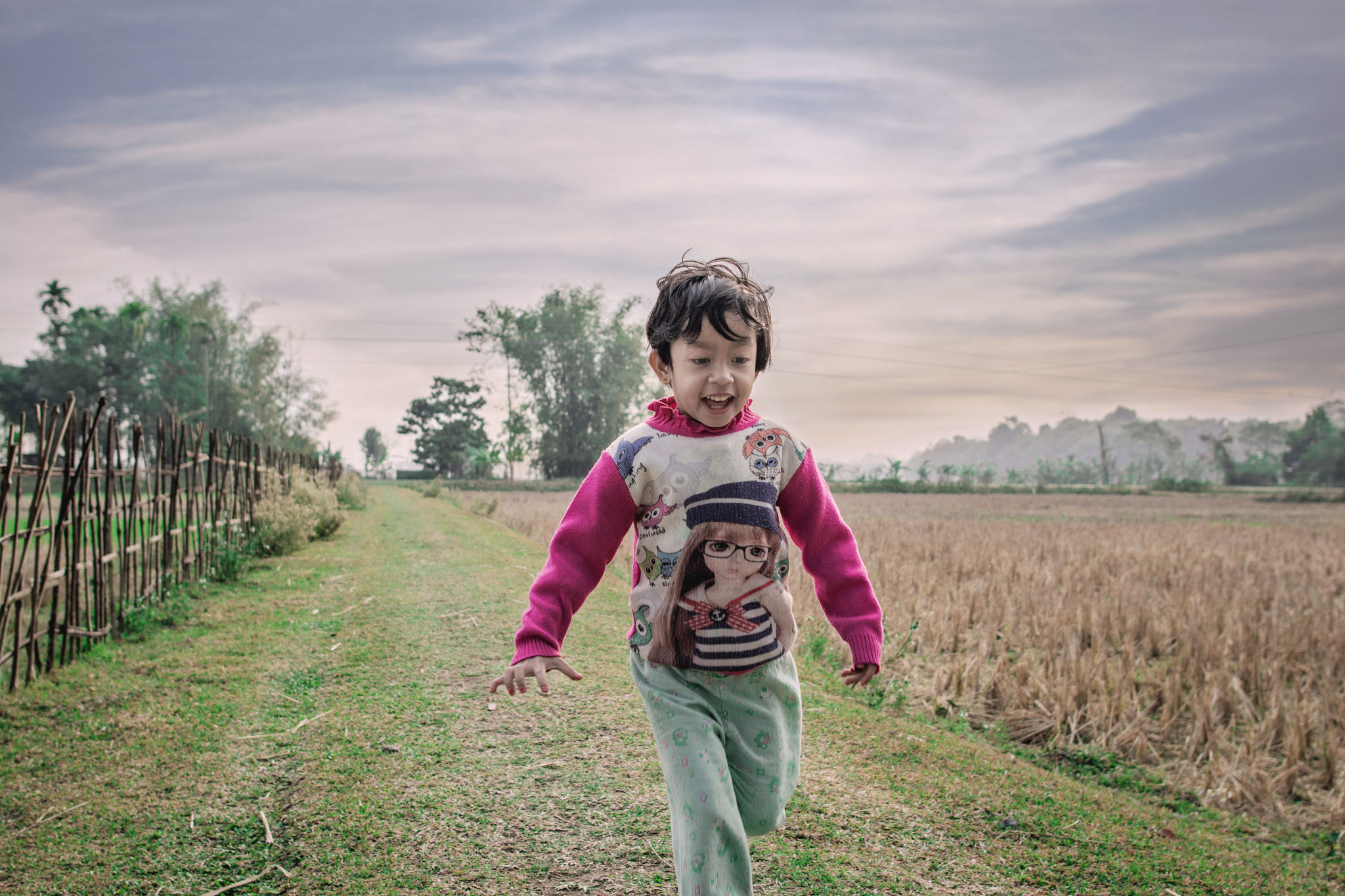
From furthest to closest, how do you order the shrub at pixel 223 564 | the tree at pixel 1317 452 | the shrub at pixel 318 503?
1. the tree at pixel 1317 452
2. the shrub at pixel 318 503
3. the shrub at pixel 223 564

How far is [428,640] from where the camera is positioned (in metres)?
6.16

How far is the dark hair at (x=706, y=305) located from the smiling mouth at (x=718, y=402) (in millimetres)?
150

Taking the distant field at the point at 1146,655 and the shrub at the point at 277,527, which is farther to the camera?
the shrub at the point at 277,527

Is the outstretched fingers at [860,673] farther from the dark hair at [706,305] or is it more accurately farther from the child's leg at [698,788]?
the dark hair at [706,305]

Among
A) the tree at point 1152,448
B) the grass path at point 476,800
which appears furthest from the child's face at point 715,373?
the tree at point 1152,448

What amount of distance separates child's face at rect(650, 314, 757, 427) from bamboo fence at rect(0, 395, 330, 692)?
14.6ft

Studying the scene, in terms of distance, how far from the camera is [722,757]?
194 centimetres

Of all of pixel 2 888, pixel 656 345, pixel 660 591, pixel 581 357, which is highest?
pixel 581 357

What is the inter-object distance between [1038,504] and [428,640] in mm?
33529

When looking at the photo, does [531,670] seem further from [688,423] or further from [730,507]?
[688,423]

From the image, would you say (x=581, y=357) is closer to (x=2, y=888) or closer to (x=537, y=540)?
(x=537, y=540)

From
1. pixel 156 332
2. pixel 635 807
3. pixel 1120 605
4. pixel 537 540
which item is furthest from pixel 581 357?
pixel 635 807

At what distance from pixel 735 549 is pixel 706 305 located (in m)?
0.63

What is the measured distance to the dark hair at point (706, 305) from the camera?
6.62 ft
